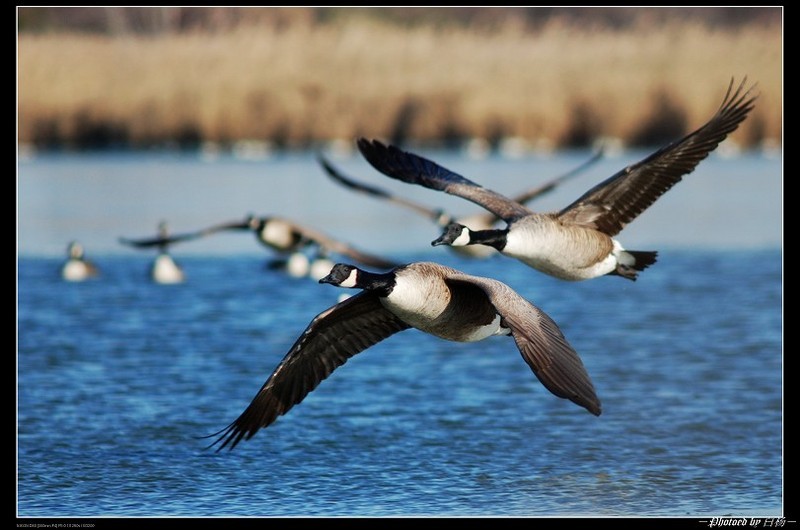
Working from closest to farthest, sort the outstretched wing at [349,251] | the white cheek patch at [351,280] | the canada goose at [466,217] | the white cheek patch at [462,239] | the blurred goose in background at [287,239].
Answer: the white cheek patch at [351,280] → the white cheek patch at [462,239] → the outstretched wing at [349,251] → the canada goose at [466,217] → the blurred goose in background at [287,239]

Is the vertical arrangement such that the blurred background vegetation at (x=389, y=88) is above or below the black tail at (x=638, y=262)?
above

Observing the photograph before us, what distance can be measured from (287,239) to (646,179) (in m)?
8.13

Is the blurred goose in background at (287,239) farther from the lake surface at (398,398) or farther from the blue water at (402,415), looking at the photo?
the blue water at (402,415)

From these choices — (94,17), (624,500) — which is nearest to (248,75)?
(624,500)

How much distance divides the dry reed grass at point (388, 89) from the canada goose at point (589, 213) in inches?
A: 668

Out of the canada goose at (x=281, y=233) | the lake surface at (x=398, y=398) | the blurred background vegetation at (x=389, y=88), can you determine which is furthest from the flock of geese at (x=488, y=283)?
the blurred background vegetation at (x=389, y=88)

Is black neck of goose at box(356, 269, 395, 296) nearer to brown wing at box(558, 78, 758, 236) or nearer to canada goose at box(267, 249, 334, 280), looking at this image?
brown wing at box(558, 78, 758, 236)

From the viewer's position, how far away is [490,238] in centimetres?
799

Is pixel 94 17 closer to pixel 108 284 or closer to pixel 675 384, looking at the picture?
pixel 108 284

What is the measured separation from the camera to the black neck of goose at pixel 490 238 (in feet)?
26.2

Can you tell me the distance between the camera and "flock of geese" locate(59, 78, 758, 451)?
6.54 meters

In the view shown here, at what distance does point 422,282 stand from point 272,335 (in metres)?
6.68

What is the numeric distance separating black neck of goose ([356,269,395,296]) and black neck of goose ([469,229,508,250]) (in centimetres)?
125

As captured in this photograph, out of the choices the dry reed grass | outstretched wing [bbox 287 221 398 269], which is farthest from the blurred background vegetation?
outstretched wing [bbox 287 221 398 269]
